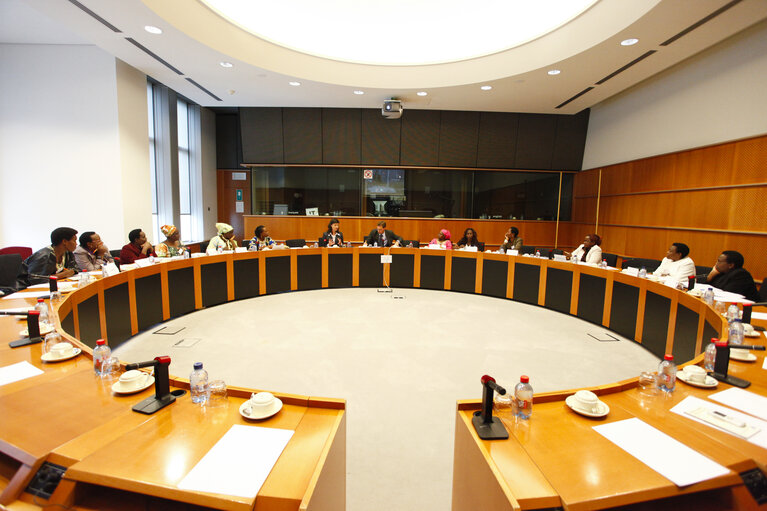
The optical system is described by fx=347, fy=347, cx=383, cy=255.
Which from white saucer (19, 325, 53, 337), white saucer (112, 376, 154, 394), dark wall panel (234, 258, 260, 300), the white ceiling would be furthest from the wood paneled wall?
white saucer (19, 325, 53, 337)

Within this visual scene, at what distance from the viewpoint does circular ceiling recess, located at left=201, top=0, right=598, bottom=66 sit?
5359mm

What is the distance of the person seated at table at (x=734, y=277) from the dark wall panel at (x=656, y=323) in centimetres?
80

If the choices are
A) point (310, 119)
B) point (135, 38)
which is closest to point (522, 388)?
point (135, 38)

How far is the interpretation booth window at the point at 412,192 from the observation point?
8.77 meters

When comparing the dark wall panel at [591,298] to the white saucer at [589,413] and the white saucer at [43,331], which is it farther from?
the white saucer at [43,331]

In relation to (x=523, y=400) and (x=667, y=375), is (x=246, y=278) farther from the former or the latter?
(x=667, y=375)

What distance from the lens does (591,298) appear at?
4.67m

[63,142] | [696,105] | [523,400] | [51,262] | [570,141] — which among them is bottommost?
[523,400]

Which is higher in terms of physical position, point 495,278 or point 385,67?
point 385,67

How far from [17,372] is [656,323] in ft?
16.5

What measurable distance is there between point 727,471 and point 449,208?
26.6 feet

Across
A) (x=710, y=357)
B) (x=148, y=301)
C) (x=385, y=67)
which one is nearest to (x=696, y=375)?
Answer: (x=710, y=357)

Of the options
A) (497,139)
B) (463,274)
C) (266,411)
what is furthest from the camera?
(497,139)

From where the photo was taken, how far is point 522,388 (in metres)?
1.32
